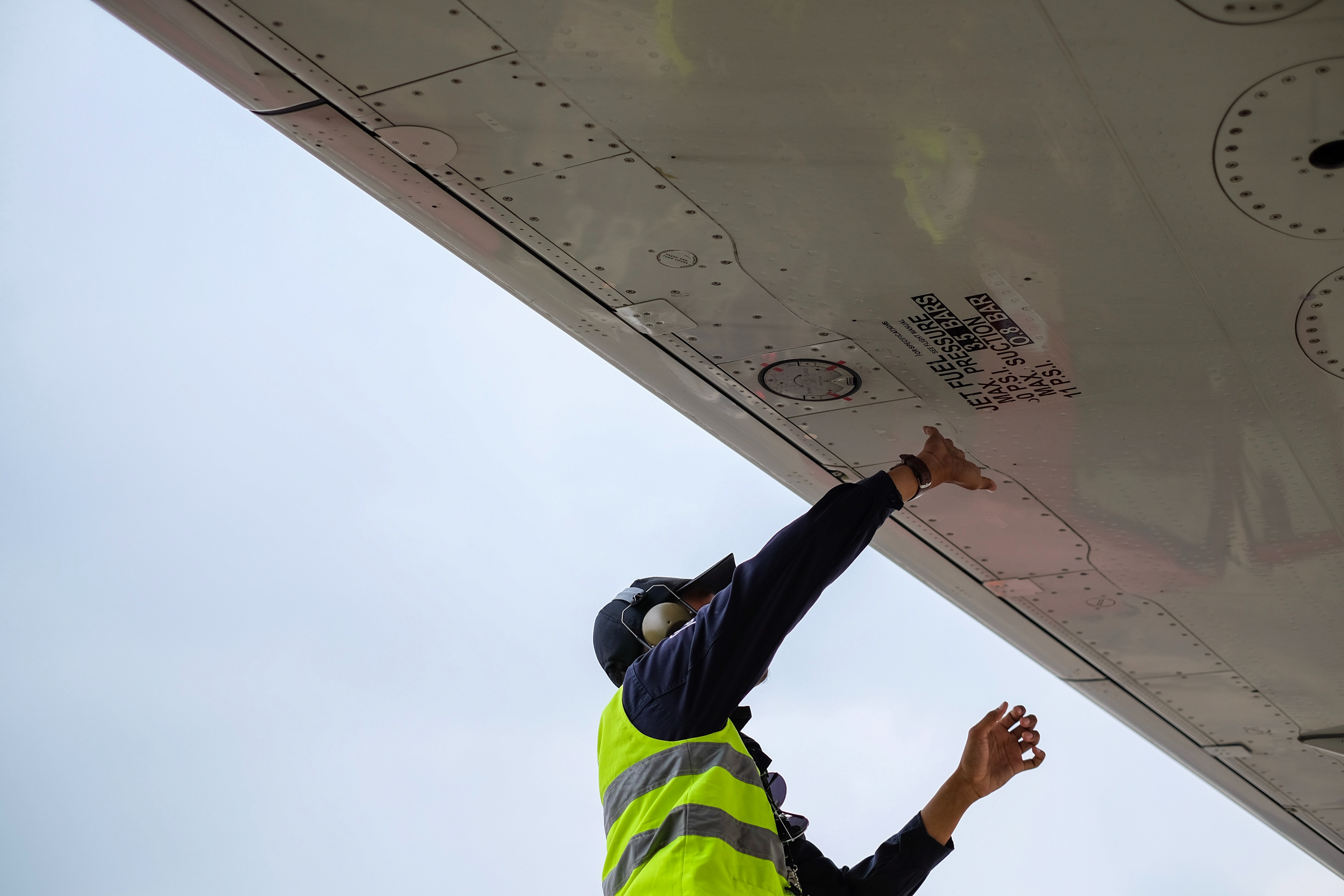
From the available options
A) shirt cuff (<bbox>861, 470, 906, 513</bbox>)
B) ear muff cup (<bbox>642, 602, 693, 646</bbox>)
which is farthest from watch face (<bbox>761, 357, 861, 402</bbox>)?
ear muff cup (<bbox>642, 602, 693, 646</bbox>)

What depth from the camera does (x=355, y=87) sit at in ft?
7.91

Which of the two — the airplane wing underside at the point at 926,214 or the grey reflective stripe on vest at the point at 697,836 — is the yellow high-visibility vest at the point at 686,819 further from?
the airplane wing underside at the point at 926,214

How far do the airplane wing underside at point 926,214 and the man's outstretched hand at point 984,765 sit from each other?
717 mm

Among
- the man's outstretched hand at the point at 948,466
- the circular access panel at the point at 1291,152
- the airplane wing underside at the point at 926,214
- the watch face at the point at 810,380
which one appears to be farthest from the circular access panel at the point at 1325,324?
the watch face at the point at 810,380

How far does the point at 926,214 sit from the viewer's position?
98.1 inches

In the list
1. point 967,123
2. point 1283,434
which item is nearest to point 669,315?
point 967,123

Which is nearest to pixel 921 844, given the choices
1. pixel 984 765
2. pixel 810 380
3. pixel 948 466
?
pixel 984 765

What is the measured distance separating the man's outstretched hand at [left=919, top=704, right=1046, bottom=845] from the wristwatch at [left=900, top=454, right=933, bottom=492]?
2.84ft

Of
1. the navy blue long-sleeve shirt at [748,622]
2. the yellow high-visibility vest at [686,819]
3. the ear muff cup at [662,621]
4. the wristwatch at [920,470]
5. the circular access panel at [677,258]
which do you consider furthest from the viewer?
the wristwatch at [920,470]

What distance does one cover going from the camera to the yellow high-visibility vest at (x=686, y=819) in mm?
2402

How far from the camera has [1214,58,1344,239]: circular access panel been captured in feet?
6.59

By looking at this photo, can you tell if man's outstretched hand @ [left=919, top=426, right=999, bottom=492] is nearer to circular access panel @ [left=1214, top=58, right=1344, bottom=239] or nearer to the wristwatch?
the wristwatch

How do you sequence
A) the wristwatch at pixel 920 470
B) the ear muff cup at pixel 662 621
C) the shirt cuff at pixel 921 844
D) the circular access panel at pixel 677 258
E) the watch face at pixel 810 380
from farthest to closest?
the shirt cuff at pixel 921 844 → the watch face at pixel 810 380 → the wristwatch at pixel 920 470 → the ear muff cup at pixel 662 621 → the circular access panel at pixel 677 258

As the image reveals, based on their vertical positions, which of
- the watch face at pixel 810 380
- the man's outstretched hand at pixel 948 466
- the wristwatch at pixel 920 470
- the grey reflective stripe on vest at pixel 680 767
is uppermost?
the watch face at pixel 810 380
